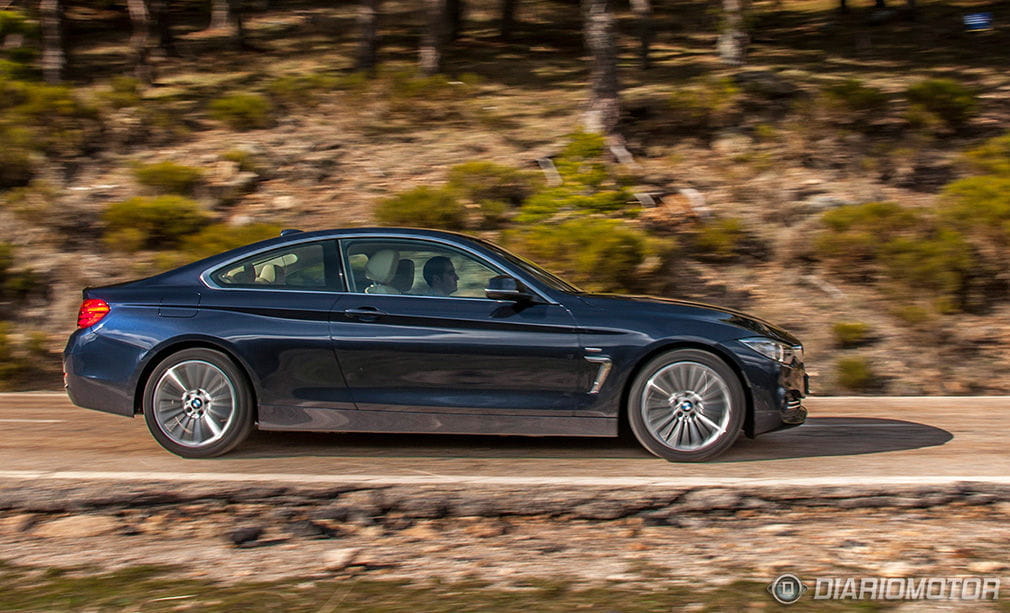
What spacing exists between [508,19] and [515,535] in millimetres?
23284

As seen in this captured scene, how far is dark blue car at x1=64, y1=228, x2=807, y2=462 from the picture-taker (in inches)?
245

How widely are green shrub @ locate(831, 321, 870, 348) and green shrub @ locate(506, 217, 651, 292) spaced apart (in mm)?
2542

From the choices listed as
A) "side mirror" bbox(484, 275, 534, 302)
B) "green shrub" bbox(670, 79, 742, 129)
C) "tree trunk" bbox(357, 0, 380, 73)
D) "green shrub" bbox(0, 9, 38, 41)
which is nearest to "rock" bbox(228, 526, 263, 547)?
"side mirror" bbox(484, 275, 534, 302)

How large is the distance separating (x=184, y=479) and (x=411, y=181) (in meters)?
10.8

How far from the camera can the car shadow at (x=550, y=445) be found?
21.6 feet

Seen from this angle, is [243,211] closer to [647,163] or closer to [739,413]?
[647,163]

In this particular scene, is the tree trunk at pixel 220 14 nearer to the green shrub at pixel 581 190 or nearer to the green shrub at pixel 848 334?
the green shrub at pixel 581 190

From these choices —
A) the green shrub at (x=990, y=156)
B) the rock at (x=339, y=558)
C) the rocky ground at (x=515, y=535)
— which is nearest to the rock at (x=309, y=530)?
the rocky ground at (x=515, y=535)

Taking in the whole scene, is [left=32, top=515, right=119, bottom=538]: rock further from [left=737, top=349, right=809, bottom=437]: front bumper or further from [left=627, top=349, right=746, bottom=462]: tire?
[left=737, top=349, right=809, bottom=437]: front bumper

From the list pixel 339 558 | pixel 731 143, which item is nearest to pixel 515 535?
pixel 339 558

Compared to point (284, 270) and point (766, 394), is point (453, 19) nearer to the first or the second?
point (284, 270)

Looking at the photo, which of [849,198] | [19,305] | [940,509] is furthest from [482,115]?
[940,509]

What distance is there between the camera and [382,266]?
6.58m

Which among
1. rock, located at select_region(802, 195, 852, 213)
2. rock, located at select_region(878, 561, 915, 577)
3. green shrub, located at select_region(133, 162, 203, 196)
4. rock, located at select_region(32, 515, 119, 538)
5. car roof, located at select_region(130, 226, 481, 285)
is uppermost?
green shrub, located at select_region(133, 162, 203, 196)
